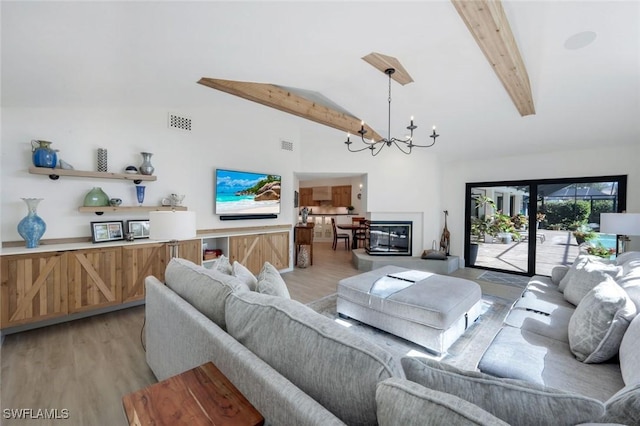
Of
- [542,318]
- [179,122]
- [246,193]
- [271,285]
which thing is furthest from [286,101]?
[542,318]

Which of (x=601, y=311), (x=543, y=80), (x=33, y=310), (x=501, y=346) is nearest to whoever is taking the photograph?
(x=601, y=311)

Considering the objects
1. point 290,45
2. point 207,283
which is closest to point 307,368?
point 207,283

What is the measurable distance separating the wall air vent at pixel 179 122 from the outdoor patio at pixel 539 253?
601cm

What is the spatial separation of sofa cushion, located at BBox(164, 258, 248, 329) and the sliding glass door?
5.55m

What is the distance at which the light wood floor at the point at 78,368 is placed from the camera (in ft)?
5.95

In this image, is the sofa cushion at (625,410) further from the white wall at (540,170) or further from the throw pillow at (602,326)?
the white wall at (540,170)

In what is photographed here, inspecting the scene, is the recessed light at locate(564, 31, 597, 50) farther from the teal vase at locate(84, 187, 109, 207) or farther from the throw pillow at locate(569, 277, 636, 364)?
the teal vase at locate(84, 187, 109, 207)

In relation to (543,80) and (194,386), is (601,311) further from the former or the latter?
(543,80)

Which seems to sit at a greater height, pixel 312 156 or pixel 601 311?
pixel 312 156

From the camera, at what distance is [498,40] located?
7.64 ft

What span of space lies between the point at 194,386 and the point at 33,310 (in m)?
2.86

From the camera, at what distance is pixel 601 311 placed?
1.55 m

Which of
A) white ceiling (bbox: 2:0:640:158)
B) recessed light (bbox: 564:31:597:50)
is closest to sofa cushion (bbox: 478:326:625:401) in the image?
white ceiling (bbox: 2:0:640:158)

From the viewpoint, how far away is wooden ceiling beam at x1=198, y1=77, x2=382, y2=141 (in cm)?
348
